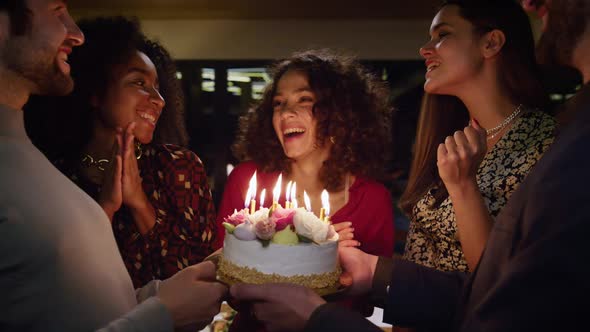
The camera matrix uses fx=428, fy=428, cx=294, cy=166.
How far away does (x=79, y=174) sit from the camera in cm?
226

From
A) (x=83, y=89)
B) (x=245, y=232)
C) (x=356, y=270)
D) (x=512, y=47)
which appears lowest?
(x=356, y=270)

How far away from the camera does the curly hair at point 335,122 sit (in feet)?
9.22

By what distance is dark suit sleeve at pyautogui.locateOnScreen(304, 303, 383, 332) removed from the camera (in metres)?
1.12

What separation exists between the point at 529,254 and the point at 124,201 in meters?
1.89

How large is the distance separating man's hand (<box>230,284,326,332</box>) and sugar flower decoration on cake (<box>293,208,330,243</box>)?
0.89 feet

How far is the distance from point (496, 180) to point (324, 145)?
1228 millimetres

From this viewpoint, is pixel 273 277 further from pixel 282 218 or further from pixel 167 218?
pixel 167 218

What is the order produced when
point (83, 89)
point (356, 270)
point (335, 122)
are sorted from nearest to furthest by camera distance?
point (356, 270) < point (83, 89) < point (335, 122)

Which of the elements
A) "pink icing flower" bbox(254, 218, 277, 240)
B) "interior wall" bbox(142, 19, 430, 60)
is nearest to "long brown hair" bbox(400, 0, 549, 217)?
"pink icing flower" bbox(254, 218, 277, 240)

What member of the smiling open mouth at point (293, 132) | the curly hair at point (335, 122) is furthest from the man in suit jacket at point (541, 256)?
the curly hair at point (335, 122)

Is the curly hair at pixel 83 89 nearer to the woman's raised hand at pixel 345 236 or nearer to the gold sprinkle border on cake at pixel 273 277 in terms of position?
the gold sprinkle border on cake at pixel 273 277

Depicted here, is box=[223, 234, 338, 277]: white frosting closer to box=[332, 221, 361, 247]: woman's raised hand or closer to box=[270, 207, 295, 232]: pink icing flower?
box=[270, 207, 295, 232]: pink icing flower

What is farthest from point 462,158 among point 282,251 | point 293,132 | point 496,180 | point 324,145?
point 324,145

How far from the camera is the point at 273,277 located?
1.59 metres
